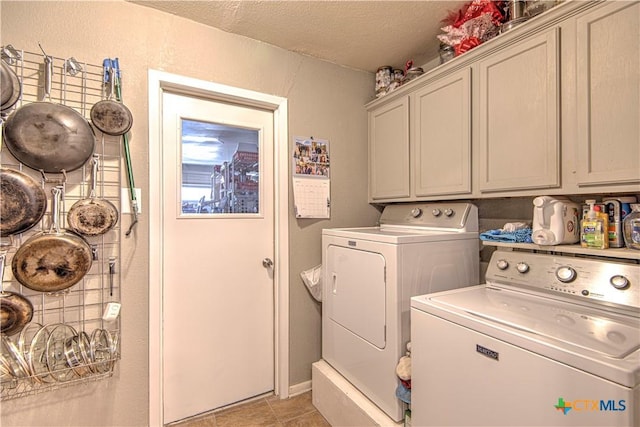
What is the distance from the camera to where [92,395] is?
61.4 inches

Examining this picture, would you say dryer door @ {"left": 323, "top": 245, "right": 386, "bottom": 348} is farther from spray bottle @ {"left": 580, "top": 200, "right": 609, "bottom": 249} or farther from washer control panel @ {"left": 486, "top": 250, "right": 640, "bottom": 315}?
spray bottle @ {"left": 580, "top": 200, "right": 609, "bottom": 249}

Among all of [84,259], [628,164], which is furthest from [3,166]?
[628,164]

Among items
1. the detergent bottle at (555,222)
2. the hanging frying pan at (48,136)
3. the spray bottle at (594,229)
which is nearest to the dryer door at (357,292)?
the detergent bottle at (555,222)

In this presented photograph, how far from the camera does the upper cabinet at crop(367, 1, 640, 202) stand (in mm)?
1081

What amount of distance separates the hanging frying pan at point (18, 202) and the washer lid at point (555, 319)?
187 centimetres

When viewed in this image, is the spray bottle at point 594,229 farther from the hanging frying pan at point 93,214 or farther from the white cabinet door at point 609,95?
the hanging frying pan at point 93,214

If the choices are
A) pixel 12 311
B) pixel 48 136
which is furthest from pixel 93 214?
pixel 12 311

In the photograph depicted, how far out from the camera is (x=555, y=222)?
4.17 ft

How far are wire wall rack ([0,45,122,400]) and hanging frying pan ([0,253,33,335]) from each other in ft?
0.14

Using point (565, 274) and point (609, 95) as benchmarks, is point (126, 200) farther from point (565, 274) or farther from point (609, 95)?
point (609, 95)

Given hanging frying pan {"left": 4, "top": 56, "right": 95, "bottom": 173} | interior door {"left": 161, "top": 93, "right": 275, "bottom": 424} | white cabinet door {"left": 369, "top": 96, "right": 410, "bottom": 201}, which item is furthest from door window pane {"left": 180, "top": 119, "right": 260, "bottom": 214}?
white cabinet door {"left": 369, "top": 96, "right": 410, "bottom": 201}

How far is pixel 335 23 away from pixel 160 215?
5.24ft

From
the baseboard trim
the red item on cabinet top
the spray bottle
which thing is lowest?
the baseboard trim

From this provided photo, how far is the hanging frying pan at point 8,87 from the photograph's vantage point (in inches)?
49.9
